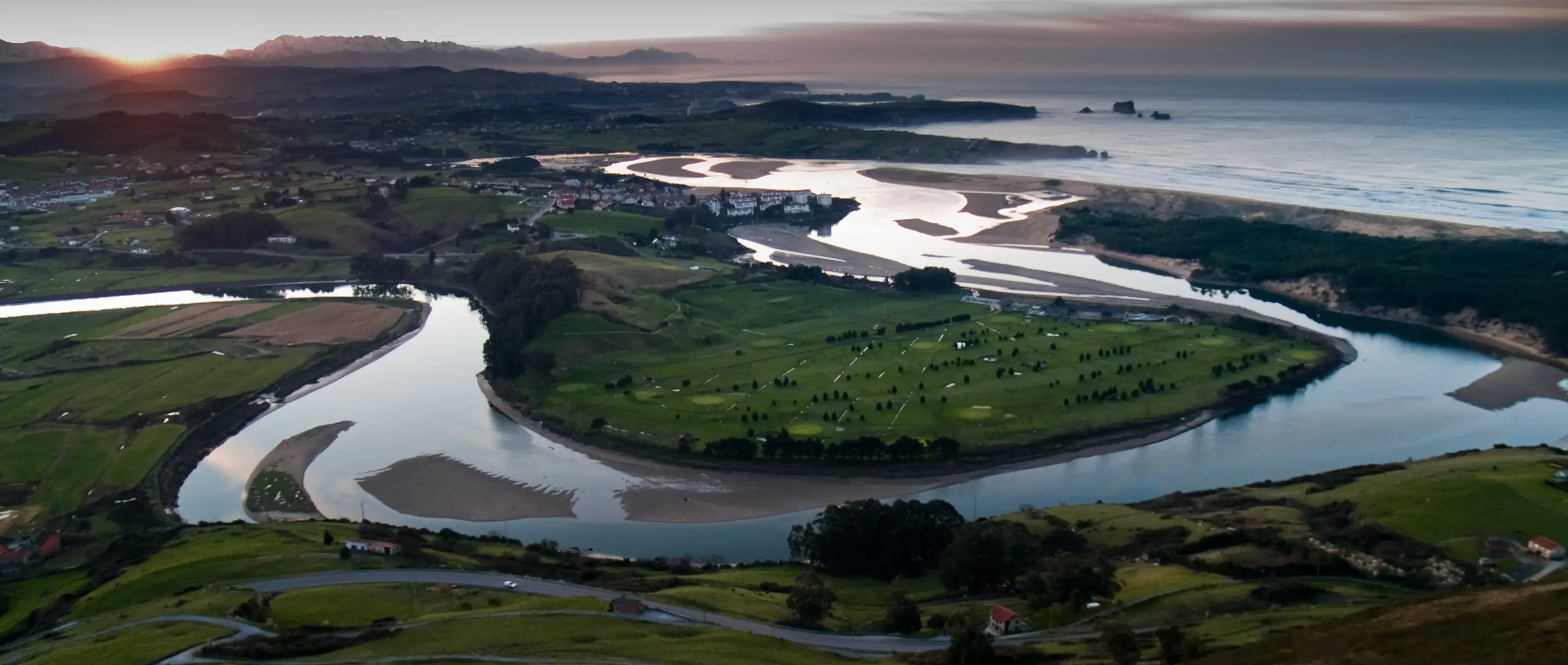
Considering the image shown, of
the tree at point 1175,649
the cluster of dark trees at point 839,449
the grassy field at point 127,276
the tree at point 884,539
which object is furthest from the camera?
the grassy field at point 127,276

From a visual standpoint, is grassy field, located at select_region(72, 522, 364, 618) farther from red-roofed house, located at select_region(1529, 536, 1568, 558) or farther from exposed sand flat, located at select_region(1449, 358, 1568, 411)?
exposed sand flat, located at select_region(1449, 358, 1568, 411)

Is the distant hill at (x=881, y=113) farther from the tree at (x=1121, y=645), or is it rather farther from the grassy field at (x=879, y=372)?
the tree at (x=1121, y=645)

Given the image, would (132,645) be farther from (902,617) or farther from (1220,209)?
(1220,209)

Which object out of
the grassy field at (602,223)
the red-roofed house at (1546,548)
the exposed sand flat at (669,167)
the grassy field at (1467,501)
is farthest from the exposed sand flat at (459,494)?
the exposed sand flat at (669,167)

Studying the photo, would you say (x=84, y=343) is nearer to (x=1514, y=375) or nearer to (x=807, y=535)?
(x=807, y=535)

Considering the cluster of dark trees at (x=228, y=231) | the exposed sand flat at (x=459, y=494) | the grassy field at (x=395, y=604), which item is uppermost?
the cluster of dark trees at (x=228, y=231)

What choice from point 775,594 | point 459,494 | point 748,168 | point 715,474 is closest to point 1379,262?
point 715,474
